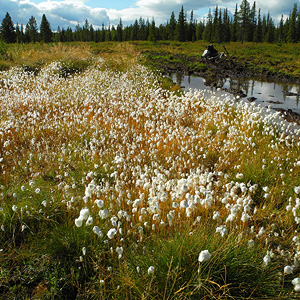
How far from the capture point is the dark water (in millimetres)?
12498

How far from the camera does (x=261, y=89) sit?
1588cm

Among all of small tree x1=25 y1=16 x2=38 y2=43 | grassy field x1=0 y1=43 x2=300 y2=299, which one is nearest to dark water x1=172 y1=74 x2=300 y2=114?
grassy field x1=0 y1=43 x2=300 y2=299

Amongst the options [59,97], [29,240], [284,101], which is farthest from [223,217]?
[284,101]

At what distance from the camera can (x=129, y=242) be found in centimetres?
285

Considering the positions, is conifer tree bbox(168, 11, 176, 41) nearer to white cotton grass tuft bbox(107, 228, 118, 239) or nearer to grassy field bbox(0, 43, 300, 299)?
grassy field bbox(0, 43, 300, 299)

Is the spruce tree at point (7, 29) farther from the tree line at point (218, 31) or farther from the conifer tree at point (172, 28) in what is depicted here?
the conifer tree at point (172, 28)

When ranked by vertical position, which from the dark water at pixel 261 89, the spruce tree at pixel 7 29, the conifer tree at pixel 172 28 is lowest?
the dark water at pixel 261 89

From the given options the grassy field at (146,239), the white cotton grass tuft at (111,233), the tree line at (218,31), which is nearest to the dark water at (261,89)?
the grassy field at (146,239)

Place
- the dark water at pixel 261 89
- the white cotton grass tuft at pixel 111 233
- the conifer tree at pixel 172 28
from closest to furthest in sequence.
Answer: the white cotton grass tuft at pixel 111 233
the dark water at pixel 261 89
the conifer tree at pixel 172 28

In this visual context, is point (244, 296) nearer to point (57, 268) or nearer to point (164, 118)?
point (57, 268)

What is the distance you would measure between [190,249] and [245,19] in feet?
267

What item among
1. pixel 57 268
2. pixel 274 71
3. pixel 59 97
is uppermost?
pixel 274 71

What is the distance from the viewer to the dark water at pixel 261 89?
12.5 m

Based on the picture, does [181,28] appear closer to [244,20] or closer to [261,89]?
[244,20]
